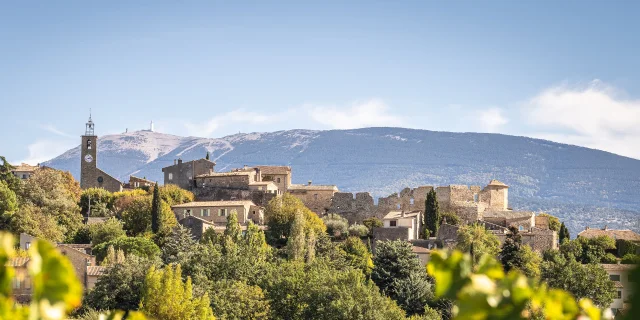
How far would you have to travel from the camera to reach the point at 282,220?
63125 millimetres

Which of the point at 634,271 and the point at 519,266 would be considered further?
the point at 519,266

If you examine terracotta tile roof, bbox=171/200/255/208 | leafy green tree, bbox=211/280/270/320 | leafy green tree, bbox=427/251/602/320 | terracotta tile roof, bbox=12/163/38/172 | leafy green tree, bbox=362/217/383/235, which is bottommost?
leafy green tree, bbox=211/280/270/320

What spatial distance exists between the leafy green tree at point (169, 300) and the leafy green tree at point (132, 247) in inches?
414

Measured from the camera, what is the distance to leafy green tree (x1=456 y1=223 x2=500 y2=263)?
Result: 57.7 m

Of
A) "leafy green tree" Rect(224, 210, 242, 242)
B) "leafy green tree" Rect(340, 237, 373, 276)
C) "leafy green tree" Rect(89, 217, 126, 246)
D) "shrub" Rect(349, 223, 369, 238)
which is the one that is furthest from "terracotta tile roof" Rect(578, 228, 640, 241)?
"leafy green tree" Rect(89, 217, 126, 246)

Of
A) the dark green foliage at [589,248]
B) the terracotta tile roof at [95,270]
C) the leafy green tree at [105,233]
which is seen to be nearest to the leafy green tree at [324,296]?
the terracotta tile roof at [95,270]

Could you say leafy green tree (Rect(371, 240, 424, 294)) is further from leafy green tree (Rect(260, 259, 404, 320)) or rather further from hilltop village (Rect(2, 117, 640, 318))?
leafy green tree (Rect(260, 259, 404, 320))

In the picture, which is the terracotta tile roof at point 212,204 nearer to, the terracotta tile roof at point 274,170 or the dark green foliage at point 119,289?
the terracotta tile roof at point 274,170

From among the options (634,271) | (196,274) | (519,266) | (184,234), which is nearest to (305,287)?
(196,274)

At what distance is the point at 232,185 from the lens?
74.1 metres

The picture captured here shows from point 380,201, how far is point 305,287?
86.4 ft

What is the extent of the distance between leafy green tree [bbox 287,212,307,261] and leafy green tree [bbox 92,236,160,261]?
7834mm

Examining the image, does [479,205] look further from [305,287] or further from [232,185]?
[305,287]

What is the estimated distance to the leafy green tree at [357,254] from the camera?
193ft
